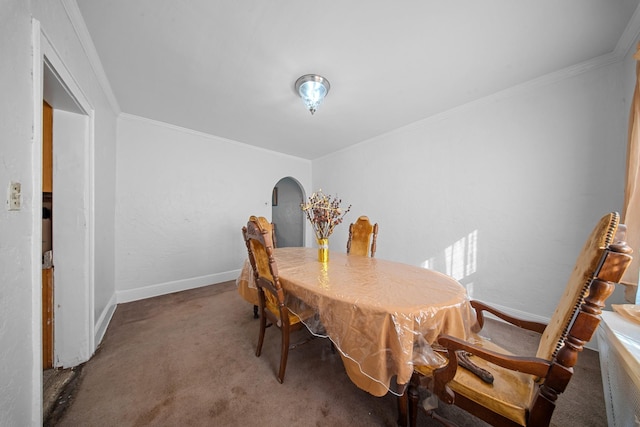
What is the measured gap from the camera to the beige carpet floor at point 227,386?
1.20 metres

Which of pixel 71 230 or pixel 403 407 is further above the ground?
pixel 71 230

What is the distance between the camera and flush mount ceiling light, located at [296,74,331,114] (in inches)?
80.2

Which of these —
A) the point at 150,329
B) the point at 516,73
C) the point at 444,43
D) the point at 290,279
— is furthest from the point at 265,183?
the point at 516,73

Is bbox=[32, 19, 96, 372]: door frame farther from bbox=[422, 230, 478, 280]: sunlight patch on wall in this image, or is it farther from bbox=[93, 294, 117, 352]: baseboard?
bbox=[422, 230, 478, 280]: sunlight patch on wall

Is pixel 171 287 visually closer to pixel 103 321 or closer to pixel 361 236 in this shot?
pixel 103 321

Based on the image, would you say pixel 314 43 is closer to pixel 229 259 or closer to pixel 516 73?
pixel 516 73

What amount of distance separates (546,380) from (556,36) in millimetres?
2442

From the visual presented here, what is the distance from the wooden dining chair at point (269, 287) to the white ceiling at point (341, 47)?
4.89 feet

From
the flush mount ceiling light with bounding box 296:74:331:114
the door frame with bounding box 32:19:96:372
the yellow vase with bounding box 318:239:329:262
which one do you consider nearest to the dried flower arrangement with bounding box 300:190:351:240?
the yellow vase with bounding box 318:239:329:262

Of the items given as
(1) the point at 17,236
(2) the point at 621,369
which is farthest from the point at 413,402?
(1) the point at 17,236

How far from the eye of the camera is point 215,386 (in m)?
1.43

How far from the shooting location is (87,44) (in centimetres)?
Answer: 162

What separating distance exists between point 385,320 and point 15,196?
167cm

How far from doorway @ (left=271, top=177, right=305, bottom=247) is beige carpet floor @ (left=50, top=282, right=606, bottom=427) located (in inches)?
148
